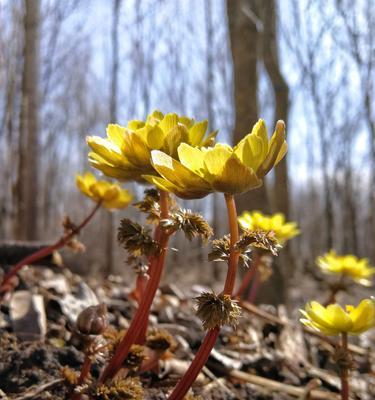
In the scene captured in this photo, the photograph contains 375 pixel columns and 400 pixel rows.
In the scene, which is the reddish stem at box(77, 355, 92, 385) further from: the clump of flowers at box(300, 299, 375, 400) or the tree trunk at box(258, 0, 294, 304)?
the tree trunk at box(258, 0, 294, 304)

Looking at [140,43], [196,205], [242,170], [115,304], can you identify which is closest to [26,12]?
[115,304]

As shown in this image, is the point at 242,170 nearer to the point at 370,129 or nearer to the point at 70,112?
the point at 370,129

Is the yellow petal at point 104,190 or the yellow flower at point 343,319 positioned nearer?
the yellow flower at point 343,319

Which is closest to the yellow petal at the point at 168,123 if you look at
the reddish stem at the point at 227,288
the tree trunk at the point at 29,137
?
the reddish stem at the point at 227,288

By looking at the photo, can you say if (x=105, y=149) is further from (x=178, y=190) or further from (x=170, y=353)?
(x=170, y=353)

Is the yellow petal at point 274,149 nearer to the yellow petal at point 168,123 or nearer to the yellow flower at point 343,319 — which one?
the yellow petal at point 168,123

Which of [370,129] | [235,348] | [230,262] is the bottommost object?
[235,348]
